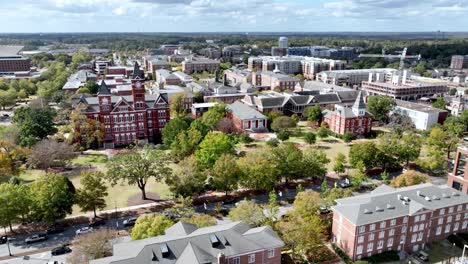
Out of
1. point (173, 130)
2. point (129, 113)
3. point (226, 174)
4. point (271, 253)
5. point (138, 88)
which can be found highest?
point (138, 88)

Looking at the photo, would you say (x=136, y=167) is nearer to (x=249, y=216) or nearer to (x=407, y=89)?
(x=249, y=216)

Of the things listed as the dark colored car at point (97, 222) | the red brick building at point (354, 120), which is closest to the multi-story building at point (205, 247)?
the dark colored car at point (97, 222)

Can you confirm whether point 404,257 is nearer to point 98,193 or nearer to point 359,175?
point 359,175

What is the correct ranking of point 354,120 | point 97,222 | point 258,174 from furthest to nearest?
1. point 354,120
2. point 258,174
3. point 97,222

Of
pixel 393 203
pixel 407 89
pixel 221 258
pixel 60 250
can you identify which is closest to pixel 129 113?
pixel 60 250

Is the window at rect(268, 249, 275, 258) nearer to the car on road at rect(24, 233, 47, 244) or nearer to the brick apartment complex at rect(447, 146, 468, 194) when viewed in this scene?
the car on road at rect(24, 233, 47, 244)

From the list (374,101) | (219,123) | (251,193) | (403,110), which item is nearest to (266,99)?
(219,123)
